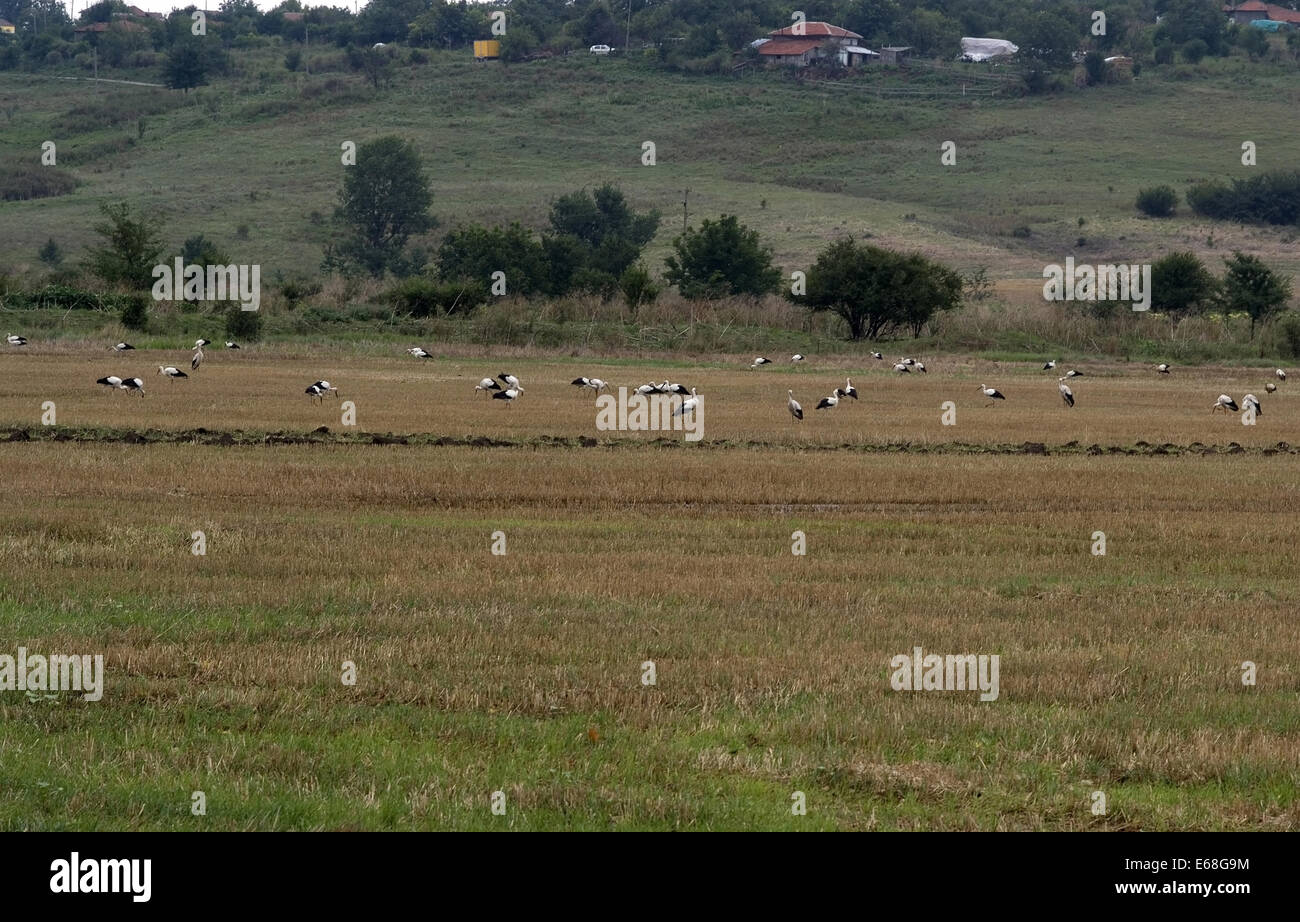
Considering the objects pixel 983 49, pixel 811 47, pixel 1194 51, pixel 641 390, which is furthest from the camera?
pixel 983 49

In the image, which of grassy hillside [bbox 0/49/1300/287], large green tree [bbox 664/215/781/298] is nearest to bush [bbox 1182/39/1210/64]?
grassy hillside [bbox 0/49/1300/287]

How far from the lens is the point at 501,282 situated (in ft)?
245

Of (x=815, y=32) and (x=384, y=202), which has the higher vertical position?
(x=815, y=32)

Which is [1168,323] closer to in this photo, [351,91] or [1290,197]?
[1290,197]

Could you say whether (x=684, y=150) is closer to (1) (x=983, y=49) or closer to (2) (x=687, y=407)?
(1) (x=983, y=49)

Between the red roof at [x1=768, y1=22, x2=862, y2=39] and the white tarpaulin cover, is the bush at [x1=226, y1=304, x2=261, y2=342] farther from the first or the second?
the white tarpaulin cover

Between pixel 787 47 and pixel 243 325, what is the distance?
5300 inches

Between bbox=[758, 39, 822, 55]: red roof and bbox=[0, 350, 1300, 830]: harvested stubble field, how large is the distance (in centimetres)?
15931

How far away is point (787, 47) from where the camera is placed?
18100cm

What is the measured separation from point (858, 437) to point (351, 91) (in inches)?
5635

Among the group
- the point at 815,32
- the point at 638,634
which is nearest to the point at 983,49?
the point at 815,32

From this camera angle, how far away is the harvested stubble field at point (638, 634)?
8625mm

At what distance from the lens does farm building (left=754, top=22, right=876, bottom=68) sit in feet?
589
